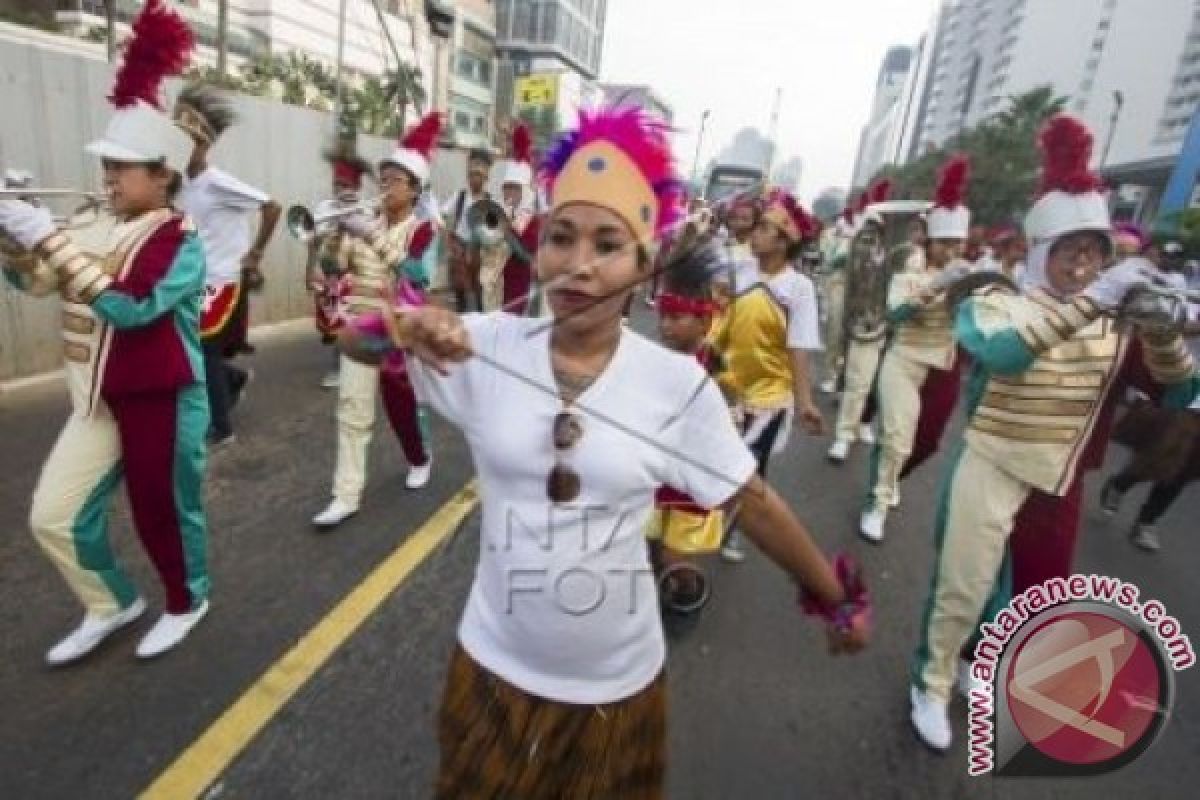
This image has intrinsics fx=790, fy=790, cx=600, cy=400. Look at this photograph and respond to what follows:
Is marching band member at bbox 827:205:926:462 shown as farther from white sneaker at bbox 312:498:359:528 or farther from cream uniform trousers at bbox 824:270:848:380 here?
white sneaker at bbox 312:498:359:528

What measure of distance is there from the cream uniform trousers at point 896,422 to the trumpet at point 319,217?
345 centimetres

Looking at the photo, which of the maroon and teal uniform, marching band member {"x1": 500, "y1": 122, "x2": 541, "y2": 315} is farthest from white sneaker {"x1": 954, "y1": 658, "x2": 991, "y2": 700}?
marching band member {"x1": 500, "y1": 122, "x2": 541, "y2": 315}

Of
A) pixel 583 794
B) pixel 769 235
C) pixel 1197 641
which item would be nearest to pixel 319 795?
pixel 583 794

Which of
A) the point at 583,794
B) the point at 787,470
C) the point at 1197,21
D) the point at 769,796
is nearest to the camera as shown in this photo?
the point at 583,794

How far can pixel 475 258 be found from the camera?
8984 mm

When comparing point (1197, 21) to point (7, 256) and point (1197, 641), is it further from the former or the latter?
point (7, 256)

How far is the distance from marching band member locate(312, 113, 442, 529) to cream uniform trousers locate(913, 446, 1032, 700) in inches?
106

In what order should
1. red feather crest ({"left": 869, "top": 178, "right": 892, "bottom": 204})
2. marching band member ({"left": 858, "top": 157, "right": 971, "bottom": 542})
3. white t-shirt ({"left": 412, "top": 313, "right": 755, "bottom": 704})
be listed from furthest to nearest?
1. red feather crest ({"left": 869, "top": 178, "right": 892, "bottom": 204})
2. marching band member ({"left": 858, "top": 157, "right": 971, "bottom": 542})
3. white t-shirt ({"left": 412, "top": 313, "right": 755, "bottom": 704})

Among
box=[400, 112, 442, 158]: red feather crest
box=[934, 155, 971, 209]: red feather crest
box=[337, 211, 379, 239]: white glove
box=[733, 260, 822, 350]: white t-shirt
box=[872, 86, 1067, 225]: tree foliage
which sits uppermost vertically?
box=[872, 86, 1067, 225]: tree foliage

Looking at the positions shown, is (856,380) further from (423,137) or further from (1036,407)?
(423,137)

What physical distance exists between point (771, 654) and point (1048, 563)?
1.20 m

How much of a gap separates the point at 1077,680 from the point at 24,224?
12.8 feet

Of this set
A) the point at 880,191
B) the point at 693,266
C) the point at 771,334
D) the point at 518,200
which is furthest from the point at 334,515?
the point at 880,191

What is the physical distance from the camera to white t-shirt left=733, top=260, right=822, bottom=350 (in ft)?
13.6
